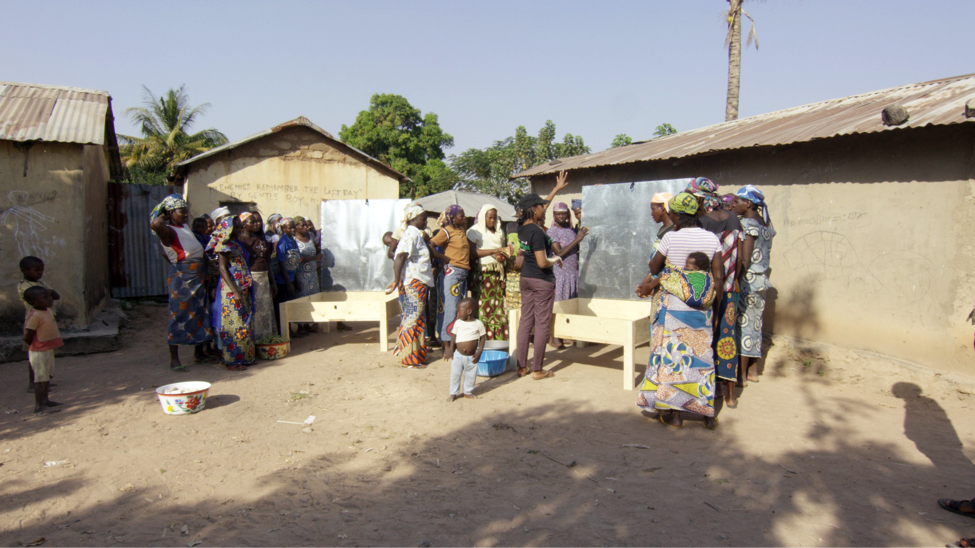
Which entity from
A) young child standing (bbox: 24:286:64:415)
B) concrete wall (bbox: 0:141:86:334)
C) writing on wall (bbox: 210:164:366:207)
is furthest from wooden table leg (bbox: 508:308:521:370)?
writing on wall (bbox: 210:164:366:207)

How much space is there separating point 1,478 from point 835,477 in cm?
527

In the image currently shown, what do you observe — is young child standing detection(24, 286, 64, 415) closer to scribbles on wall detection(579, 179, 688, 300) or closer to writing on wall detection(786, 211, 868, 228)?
scribbles on wall detection(579, 179, 688, 300)

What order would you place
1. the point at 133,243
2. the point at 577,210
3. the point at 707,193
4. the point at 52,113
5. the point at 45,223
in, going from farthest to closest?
the point at 133,243
the point at 577,210
the point at 52,113
the point at 45,223
the point at 707,193

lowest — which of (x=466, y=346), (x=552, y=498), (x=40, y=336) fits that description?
(x=552, y=498)

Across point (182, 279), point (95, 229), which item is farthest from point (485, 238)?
point (95, 229)

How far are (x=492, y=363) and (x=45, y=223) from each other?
583 centimetres

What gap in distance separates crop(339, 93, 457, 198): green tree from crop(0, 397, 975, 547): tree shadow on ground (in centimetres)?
2803

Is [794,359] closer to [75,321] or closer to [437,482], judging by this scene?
[437,482]

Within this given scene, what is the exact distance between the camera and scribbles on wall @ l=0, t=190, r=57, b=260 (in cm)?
680

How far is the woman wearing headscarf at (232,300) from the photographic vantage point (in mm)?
5895

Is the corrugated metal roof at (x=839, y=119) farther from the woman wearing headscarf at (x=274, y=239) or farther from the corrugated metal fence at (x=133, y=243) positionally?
the corrugated metal fence at (x=133, y=243)

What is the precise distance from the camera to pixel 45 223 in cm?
697

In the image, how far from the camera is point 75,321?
7184 mm

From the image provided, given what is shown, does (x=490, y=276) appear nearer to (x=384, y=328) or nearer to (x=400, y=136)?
(x=384, y=328)
